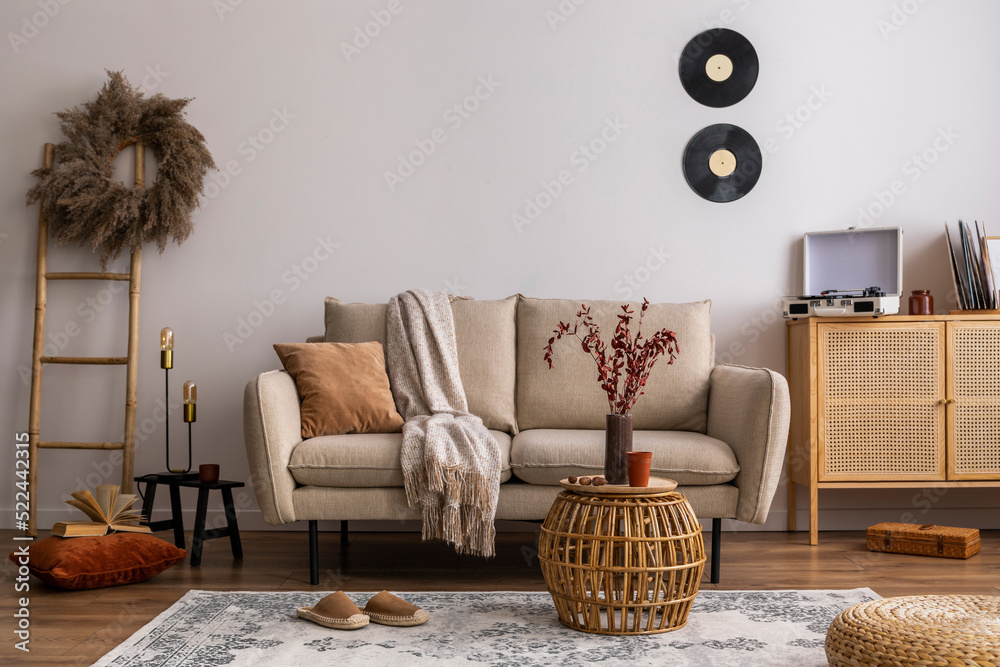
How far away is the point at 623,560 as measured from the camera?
1.94 m

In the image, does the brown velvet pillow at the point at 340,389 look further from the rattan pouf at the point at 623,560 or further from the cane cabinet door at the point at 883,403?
the cane cabinet door at the point at 883,403

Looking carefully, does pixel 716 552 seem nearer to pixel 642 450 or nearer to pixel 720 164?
pixel 642 450

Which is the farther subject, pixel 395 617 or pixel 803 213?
pixel 803 213

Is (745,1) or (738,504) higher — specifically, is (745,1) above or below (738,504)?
above

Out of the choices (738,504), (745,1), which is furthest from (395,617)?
(745,1)

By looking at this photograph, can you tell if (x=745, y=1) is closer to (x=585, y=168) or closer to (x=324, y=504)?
(x=585, y=168)

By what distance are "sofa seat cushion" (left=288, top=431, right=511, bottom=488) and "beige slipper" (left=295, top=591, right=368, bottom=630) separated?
445mm

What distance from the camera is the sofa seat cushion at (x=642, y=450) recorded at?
252 centimetres

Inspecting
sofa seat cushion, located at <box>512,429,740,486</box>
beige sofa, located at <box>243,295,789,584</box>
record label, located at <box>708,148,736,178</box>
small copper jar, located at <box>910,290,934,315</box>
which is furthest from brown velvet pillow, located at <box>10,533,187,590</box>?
small copper jar, located at <box>910,290,934,315</box>

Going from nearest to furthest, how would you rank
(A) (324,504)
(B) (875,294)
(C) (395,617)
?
(C) (395,617) → (A) (324,504) → (B) (875,294)

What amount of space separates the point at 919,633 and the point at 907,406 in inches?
76.9

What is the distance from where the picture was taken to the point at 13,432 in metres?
3.50

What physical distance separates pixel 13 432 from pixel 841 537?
3644 millimetres

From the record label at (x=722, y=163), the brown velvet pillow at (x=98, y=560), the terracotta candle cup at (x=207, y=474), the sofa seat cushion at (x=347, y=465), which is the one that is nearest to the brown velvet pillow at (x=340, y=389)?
the sofa seat cushion at (x=347, y=465)
